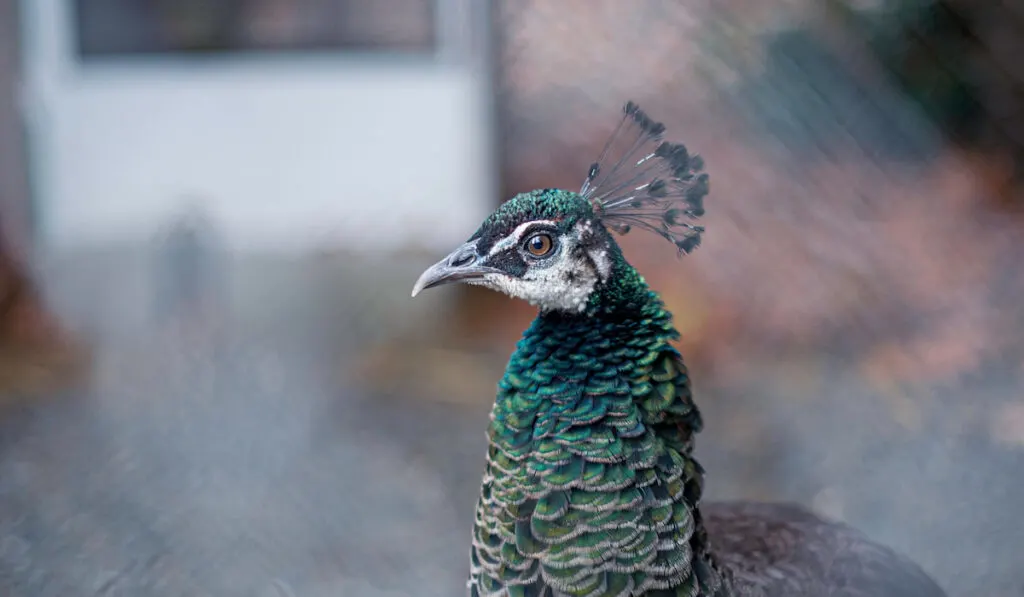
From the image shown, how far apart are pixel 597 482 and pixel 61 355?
2284 millimetres

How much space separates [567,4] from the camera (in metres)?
2.67

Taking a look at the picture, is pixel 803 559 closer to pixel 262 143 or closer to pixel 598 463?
pixel 598 463

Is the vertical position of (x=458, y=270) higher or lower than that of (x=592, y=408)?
higher

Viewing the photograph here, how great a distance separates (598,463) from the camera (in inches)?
36.6

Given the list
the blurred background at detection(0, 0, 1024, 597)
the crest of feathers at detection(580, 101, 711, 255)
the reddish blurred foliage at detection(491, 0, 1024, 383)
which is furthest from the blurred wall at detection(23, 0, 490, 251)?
the crest of feathers at detection(580, 101, 711, 255)

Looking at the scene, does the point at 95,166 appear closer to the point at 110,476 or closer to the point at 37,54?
the point at 37,54

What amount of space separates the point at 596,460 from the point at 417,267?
215cm

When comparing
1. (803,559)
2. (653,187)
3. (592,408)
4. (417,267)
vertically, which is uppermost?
(653,187)

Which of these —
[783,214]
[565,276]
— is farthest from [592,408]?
[783,214]

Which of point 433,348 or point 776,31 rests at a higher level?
point 776,31

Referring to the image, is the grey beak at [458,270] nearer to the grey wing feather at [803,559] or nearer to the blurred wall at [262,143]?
the grey wing feather at [803,559]

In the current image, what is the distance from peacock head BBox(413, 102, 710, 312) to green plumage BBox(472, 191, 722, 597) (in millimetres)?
11

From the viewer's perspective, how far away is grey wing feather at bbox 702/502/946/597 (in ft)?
3.74

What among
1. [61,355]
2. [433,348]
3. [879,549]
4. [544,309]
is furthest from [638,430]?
[61,355]
